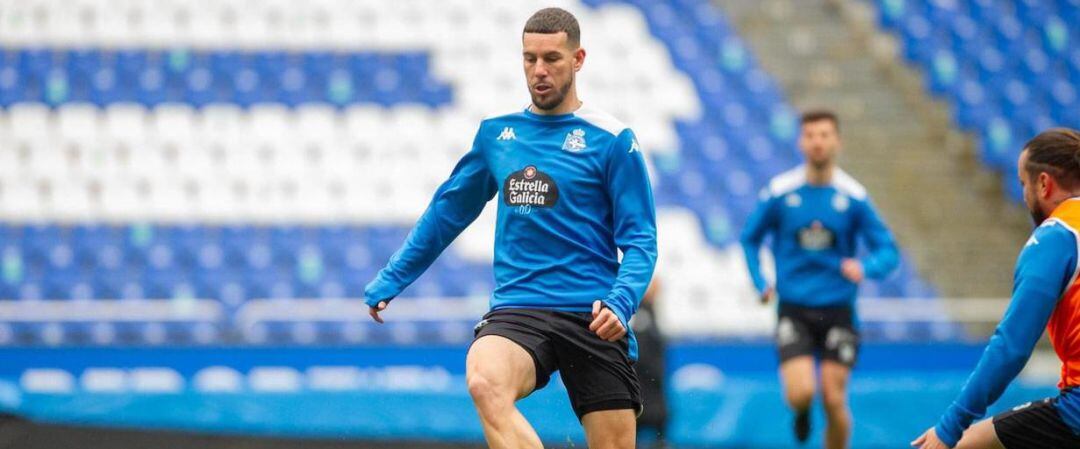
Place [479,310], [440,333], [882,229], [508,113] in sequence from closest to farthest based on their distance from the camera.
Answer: [508,113], [882,229], [479,310], [440,333]

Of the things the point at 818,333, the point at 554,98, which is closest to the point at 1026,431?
the point at 554,98

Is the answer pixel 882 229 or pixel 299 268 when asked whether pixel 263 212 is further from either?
pixel 882 229

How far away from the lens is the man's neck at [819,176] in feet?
29.9

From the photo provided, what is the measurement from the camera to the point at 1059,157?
500cm

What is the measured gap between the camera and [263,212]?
15961mm

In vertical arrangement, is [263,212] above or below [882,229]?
above

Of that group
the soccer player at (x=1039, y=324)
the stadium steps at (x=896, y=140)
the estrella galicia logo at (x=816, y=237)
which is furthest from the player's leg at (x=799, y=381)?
the stadium steps at (x=896, y=140)

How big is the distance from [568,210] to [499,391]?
847 millimetres

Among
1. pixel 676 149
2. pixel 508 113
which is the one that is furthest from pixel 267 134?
pixel 508 113

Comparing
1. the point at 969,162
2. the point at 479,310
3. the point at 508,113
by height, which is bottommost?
the point at 508,113

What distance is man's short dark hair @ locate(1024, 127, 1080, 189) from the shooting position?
499cm

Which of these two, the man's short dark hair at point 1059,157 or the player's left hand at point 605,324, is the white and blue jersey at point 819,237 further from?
the player's left hand at point 605,324

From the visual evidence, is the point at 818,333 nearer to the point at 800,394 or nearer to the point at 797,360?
the point at 797,360

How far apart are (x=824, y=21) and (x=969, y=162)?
2983 mm
